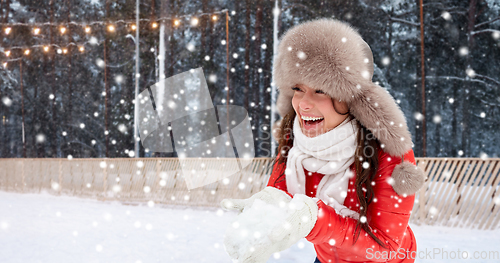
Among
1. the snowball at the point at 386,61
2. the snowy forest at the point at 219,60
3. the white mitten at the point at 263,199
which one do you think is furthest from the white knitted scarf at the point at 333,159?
the snowball at the point at 386,61

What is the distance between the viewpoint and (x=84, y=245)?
498 cm

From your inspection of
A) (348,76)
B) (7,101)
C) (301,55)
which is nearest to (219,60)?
(7,101)

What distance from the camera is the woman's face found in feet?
4.78

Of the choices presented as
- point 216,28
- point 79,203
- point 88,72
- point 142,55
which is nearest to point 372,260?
point 79,203

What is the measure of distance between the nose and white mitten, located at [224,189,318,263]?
→ 1.53 ft

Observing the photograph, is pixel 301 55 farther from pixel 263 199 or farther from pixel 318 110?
pixel 263 199

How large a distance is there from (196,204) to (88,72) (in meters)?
18.8

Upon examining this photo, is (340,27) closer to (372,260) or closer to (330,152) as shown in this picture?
(330,152)

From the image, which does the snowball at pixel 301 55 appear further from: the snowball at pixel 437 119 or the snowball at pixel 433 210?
the snowball at pixel 437 119

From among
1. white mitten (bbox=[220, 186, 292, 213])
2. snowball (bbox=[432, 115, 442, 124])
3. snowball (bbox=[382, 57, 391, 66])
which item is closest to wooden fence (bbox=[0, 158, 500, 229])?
white mitten (bbox=[220, 186, 292, 213])

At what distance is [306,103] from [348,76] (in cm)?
23

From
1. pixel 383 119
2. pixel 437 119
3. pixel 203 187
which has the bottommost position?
pixel 203 187

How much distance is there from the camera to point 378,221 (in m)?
1.32

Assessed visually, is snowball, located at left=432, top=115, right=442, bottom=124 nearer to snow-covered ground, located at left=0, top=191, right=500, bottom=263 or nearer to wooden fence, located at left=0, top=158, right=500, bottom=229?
wooden fence, located at left=0, top=158, right=500, bottom=229
